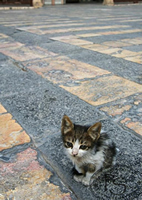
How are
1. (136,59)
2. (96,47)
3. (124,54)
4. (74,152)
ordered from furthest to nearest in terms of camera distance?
1. (96,47)
2. (124,54)
3. (136,59)
4. (74,152)

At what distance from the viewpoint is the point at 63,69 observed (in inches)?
165

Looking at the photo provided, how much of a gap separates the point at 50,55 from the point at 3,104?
2.34m

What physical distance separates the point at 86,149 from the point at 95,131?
0.14m

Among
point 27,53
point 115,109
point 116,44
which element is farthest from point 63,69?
point 116,44

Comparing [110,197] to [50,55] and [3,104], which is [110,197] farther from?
[50,55]

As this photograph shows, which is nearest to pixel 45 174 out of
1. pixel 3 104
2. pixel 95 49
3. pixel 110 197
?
pixel 110 197

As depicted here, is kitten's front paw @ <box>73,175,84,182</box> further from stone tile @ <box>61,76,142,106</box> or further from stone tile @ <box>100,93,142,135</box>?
stone tile @ <box>61,76,142,106</box>

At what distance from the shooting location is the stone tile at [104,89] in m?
3.06

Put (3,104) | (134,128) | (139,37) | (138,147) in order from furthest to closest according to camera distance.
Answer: (139,37)
(3,104)
(134,128)
(138,147)

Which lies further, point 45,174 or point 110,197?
point 45,174

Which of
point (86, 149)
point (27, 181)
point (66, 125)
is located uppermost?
point (66, 125)

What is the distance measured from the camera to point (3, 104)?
2934 millimetres

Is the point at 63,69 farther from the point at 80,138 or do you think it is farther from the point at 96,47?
the point at 80,138

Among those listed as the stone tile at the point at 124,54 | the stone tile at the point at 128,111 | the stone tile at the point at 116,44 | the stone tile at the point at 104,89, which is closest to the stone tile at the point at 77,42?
the stone tile at the point at 116,44
